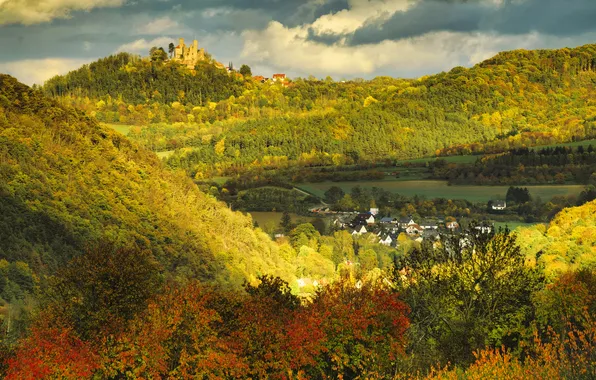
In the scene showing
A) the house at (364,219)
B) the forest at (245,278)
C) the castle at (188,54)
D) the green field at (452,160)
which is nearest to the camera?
the forest at (245,278)

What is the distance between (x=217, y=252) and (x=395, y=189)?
286 feet

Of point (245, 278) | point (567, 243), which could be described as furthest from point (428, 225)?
point (245, 278)

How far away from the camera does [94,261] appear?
1004 inches

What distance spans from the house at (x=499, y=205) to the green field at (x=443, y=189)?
3828 millimetres

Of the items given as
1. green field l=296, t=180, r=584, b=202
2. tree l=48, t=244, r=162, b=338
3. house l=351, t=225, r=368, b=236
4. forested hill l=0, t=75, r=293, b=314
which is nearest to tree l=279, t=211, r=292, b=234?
house l=351, t=225, r=368, b=236

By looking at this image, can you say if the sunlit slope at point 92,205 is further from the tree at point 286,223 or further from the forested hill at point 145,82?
the forested hill at point 145,82

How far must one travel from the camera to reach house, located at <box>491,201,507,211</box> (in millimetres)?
119250

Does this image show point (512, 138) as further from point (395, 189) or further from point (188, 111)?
point (188, 111)

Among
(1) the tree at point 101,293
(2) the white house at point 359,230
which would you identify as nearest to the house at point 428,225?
(2) the white house at point 359,230

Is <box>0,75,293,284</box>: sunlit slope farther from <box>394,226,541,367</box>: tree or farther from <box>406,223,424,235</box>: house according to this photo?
<box>406,223,424,235</box>: house

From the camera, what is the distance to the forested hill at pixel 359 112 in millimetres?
152250

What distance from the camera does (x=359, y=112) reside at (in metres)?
164

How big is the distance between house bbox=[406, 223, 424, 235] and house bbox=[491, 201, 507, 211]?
67.2 feet

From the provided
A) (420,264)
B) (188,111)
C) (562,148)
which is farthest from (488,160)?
(420,264)
